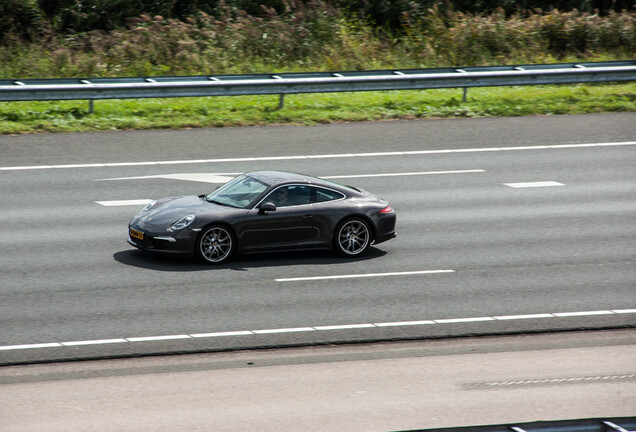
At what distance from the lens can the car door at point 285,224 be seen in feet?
44.6

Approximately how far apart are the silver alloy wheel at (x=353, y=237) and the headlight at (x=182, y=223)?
227cm

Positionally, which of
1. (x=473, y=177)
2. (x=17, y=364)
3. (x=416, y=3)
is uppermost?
(x=416, y=3)

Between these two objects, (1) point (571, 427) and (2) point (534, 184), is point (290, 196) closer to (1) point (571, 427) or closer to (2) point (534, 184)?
(2) point (534, 184)

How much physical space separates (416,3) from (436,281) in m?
21.0

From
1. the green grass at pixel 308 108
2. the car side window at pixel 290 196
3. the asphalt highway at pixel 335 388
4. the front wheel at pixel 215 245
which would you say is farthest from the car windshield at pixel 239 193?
the green grass at pixel 308 108

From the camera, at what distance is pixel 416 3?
106 feet

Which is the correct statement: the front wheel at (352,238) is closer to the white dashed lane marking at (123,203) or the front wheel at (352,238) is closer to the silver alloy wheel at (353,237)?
the silver alloy wheel at (353,237)

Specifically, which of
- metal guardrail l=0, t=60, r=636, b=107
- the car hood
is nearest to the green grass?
metal guardrail l=0, t=60, r=636, b=107

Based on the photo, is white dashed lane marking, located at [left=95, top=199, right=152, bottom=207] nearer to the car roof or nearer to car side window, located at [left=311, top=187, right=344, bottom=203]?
the car roof

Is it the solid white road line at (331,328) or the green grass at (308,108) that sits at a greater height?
the green grass at (308,108)

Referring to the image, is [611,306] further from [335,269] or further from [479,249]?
[335,269]

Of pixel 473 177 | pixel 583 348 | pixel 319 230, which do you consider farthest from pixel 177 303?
pixel 473 177

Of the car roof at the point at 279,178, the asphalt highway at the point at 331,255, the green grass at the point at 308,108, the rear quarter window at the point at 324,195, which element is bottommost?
the asphalt highway at the point at 331,255

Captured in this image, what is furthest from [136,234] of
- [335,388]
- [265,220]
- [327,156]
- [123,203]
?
[327,156]
